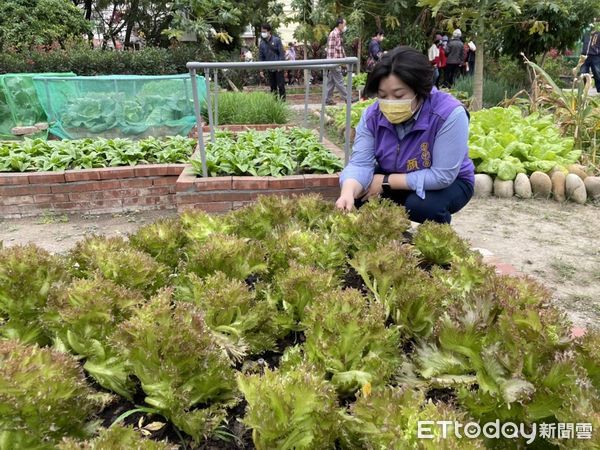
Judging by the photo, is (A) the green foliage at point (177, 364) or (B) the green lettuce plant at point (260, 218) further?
(B) the green lettuce plant at point (260, 218)

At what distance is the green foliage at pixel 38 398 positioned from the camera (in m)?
1.01

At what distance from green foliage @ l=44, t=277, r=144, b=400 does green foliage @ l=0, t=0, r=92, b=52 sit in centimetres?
1565

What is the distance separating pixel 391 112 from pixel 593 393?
2068 millimetres

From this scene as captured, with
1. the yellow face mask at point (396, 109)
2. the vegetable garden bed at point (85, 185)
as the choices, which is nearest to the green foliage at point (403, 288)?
the yellow face mask at point (396, 109)

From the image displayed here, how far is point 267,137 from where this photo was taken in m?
5.14

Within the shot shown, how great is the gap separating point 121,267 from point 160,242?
0.32m

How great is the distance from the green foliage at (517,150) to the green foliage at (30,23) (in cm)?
1370

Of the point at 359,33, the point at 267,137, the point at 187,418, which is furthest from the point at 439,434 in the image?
the point at 359,33

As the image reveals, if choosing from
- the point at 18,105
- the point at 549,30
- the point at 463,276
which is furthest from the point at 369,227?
the point at 549,30

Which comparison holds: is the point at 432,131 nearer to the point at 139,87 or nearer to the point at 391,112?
the point at 391,112

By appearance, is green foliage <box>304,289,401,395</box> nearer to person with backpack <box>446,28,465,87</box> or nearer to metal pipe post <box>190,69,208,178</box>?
metal pipe post <box>190,69,208,178</box>

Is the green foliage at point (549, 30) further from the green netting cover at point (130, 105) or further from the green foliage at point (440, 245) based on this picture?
the green foliage at point (440, 245)

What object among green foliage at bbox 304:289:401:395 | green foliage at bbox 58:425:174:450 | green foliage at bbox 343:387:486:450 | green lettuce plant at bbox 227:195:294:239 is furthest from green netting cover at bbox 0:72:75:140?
green foliage at bbox 343:387:486:450

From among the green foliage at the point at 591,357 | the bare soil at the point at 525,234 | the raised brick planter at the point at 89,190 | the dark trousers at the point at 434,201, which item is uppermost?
the green foliage at the point at 591,357
